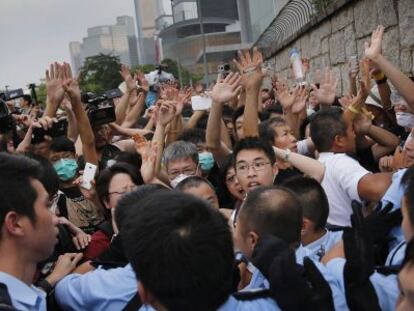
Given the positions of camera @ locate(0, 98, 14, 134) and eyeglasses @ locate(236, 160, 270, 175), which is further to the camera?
A: camera @ locate(0, 98, 14, 134)

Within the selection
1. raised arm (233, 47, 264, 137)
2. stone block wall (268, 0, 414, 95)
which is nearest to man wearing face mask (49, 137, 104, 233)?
raised arm (233, 47, 264, 137)

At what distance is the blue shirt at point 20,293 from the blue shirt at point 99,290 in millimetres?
180

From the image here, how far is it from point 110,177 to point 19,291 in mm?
1438

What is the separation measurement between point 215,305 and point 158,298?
0.50 feet

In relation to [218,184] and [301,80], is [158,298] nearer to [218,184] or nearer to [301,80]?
[218,184]

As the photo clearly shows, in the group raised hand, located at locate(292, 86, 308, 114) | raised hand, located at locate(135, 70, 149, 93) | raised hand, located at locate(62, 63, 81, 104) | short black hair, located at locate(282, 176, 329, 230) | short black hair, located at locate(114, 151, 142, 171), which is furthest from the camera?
raised hand, located at locate(135, 70, 149, 93)

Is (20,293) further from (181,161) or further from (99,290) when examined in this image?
(181,161)

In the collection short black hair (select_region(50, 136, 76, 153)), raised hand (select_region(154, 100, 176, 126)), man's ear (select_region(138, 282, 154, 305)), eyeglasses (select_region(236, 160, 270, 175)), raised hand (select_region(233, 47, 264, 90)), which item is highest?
raised hand (select_region(233, 47, 264, 90))

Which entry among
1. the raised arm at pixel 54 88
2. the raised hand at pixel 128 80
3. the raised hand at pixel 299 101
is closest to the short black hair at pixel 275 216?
the raised arm at pixel 54 88

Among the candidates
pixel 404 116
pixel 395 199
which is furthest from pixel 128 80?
pixel 395 199

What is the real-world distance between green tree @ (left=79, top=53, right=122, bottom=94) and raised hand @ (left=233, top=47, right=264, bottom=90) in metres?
37.8

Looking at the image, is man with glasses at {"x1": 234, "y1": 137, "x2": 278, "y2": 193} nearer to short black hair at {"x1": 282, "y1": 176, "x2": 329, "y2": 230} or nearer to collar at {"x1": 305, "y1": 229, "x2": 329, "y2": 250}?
short black hair at {"x1": 282, "y1": 176, "x2": 329, "y2": 230}

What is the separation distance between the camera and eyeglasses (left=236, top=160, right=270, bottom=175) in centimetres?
316

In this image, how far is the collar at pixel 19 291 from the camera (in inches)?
67.9
